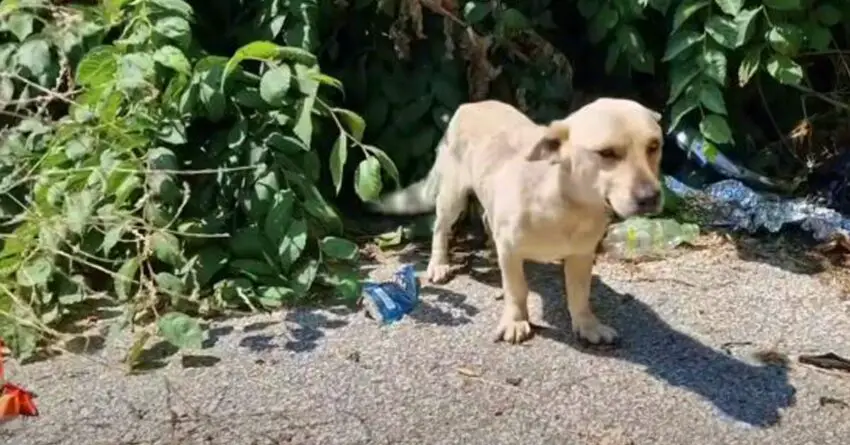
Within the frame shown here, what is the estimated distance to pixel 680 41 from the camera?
461cm

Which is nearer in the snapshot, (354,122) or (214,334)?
(214,334)

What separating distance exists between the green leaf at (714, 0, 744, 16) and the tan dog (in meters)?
0.83

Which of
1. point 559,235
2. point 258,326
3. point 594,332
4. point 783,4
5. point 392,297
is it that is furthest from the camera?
point 783,4

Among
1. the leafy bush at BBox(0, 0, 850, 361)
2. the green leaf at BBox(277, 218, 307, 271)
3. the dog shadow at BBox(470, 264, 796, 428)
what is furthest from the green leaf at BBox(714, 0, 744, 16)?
the green leaf at BBox(277, 218, 307, 271)

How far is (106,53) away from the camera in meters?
4.28

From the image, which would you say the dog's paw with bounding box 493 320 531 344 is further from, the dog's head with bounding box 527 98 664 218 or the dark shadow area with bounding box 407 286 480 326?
the dog's head with bounding box 527 98 664 218

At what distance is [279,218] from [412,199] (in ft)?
2.24

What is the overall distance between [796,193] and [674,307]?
104 centimetres

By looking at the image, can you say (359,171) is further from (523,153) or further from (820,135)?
(820,135)

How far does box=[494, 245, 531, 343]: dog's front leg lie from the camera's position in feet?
12.8

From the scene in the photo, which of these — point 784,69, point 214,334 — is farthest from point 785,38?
point 214,334

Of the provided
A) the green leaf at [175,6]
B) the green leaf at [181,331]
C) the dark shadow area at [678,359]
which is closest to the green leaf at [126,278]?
the green leaf at [181,331]

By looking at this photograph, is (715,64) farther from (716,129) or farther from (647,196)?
(647,196)

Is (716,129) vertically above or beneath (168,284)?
above
